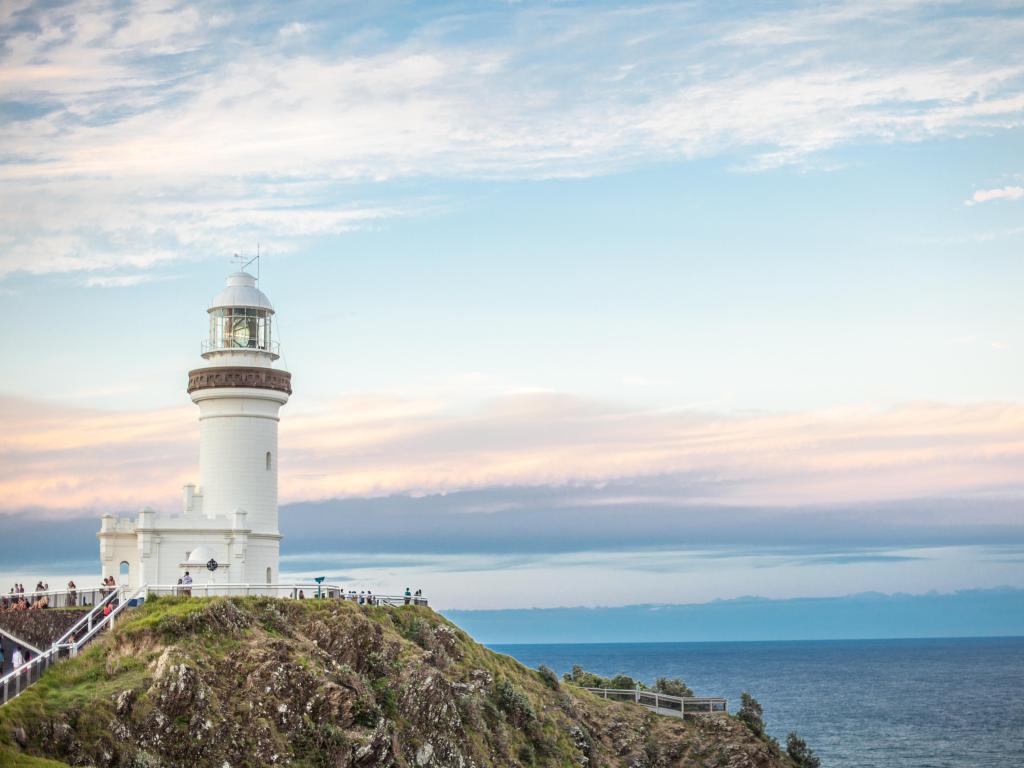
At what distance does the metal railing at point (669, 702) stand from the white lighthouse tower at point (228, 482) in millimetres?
22061

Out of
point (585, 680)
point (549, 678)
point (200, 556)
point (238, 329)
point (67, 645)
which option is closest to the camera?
point (67, 645)

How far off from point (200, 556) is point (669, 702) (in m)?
28.0

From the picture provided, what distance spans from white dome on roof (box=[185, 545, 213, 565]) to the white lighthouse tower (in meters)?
0.05

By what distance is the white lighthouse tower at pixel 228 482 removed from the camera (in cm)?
5638

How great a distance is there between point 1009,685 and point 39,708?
175 meters

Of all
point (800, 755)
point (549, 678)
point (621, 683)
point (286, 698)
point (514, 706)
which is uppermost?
point (286, 698)

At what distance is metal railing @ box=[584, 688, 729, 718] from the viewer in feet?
220

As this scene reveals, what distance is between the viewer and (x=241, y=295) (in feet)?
198

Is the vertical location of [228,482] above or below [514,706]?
above

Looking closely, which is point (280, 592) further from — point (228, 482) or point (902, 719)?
point (902, 719)

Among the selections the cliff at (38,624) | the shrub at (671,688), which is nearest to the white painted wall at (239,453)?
the cliff at (38,624)

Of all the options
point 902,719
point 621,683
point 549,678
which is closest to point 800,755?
point 621,683

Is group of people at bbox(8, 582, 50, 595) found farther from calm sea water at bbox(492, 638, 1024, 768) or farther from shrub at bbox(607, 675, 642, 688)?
calm sea water at bbox(492, 638, 1024, 768)

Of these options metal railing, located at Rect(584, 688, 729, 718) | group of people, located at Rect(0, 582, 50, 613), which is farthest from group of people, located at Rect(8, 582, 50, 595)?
metal railing, located at Rect(584, 688, 729, 718)
